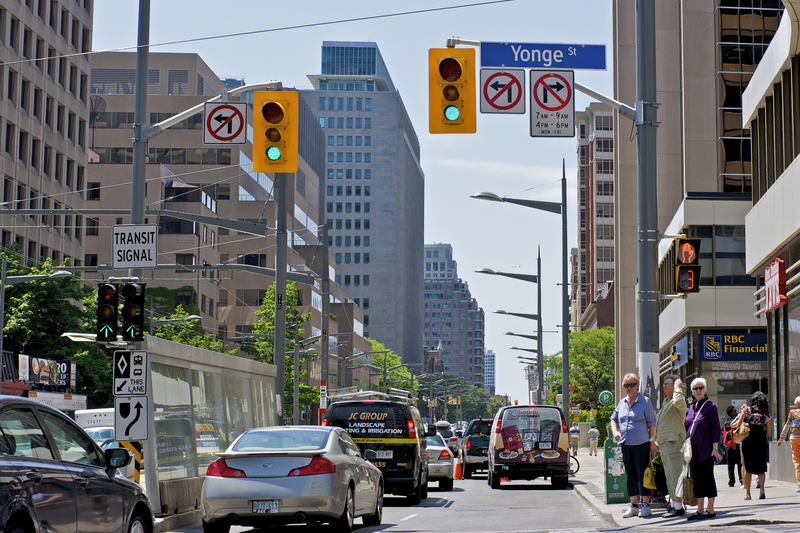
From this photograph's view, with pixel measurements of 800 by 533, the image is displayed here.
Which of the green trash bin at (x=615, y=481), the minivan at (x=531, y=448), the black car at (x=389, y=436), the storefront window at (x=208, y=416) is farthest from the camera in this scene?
the minivan at (x=531, y=448)

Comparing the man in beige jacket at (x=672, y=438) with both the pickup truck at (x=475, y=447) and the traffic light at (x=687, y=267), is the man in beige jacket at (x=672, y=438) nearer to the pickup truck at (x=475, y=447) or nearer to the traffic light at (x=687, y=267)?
the traffic light at (x=687, y=267)

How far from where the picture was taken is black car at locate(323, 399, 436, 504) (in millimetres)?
21266

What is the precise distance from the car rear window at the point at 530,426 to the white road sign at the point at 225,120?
1312 cm

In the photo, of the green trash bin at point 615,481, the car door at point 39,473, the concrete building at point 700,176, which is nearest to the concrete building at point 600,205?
the concrete building at point 700,176

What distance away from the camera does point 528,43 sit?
16.2 m

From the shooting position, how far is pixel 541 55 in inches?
638

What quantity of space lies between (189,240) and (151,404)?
82.5 metres

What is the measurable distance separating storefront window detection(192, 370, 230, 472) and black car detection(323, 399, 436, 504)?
3.01 m

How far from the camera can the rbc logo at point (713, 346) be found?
4050 cm

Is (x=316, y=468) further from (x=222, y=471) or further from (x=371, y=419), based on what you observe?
(x=371, y=419)

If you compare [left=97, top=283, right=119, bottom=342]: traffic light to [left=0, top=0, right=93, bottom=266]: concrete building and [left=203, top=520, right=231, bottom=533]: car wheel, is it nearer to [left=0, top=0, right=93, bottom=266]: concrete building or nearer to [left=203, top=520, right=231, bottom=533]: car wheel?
[left=203, top=520, right=231, bottom=533]: car wheel

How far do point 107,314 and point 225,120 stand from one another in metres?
3.27

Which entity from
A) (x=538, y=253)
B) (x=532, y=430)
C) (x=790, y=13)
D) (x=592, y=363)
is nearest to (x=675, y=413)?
(x=790, y=13)

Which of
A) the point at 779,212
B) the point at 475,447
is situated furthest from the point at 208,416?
the point at 475,447
